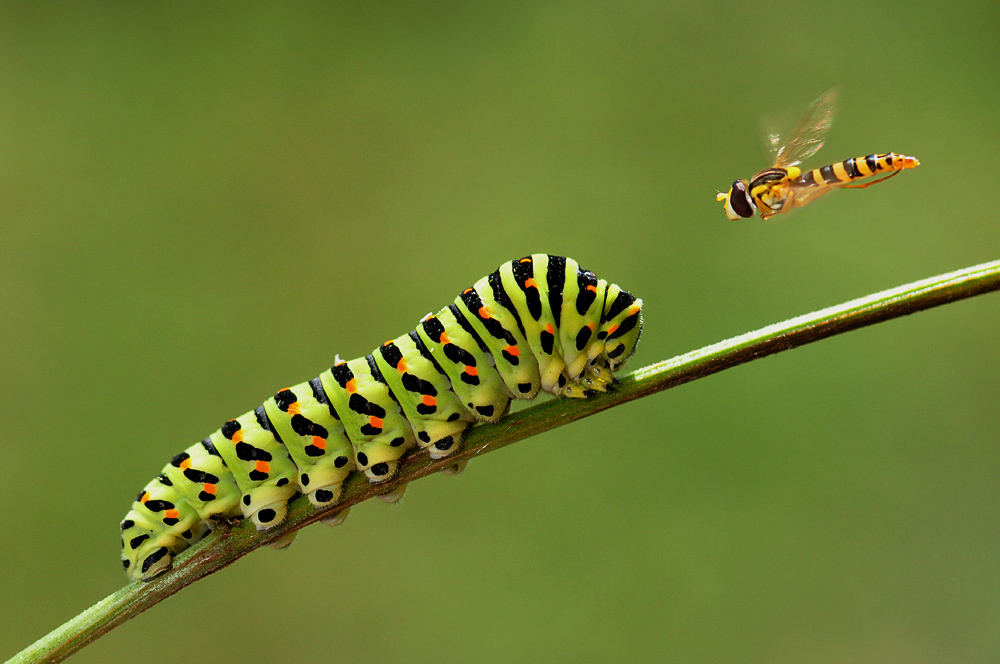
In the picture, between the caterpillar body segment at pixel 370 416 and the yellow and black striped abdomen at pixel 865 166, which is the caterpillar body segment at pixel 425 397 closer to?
the caterpillar body segment at pixel 370 416

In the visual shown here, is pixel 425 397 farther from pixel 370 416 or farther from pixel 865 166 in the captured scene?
pixel 865 166

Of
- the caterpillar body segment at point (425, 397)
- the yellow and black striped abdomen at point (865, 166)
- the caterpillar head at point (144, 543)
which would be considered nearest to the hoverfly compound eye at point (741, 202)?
the yellow and black striped abdomen at point (865, 166)

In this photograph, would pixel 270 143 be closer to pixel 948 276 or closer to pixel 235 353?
pixel 235 353

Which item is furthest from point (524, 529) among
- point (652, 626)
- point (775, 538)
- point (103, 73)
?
point (103, 73)

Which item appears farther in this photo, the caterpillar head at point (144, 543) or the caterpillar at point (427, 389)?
the caterpillar head at point (144, 543)

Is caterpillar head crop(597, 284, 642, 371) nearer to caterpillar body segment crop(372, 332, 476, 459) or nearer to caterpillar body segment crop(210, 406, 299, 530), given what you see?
caterpillar body segment crop(372, 332, 476, 459)

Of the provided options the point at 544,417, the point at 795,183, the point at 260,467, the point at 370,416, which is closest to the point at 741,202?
the point at 795,183

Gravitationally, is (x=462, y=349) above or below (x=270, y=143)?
below
